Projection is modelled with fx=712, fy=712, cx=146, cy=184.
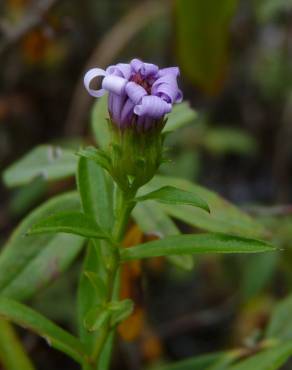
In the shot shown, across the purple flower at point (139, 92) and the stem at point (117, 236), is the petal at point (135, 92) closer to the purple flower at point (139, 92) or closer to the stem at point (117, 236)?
the purple flower at point (139, 92)

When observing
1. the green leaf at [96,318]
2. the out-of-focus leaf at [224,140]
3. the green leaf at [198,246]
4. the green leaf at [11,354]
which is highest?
the out-of-focus leaf at [224,140]

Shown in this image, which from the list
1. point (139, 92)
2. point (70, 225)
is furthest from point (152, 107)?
point (70, 225)

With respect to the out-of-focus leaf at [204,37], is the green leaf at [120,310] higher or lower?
lower

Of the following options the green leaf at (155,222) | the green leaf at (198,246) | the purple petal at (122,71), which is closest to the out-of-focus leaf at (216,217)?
the green leaf at (155,222)

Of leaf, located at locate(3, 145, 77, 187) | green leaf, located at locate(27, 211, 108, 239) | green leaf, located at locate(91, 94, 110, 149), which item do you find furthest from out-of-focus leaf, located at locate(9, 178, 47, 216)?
green leaf, located at locate(27, 211, 108, 239)

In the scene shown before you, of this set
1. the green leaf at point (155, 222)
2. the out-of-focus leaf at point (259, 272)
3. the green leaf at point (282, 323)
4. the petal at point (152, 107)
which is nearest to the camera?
the petal at point (152, 107)

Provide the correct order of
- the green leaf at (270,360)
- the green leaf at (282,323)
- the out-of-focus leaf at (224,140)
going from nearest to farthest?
the green leaf at (270,360) < the green leaf at (282,323) < the out-of-focus leaf at (224,140)

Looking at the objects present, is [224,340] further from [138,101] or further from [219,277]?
[138,101]

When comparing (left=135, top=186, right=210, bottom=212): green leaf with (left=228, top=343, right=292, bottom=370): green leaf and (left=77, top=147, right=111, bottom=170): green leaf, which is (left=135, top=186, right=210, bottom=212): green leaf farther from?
(left=228, top=343, right=292, bottom=370): green leaf
